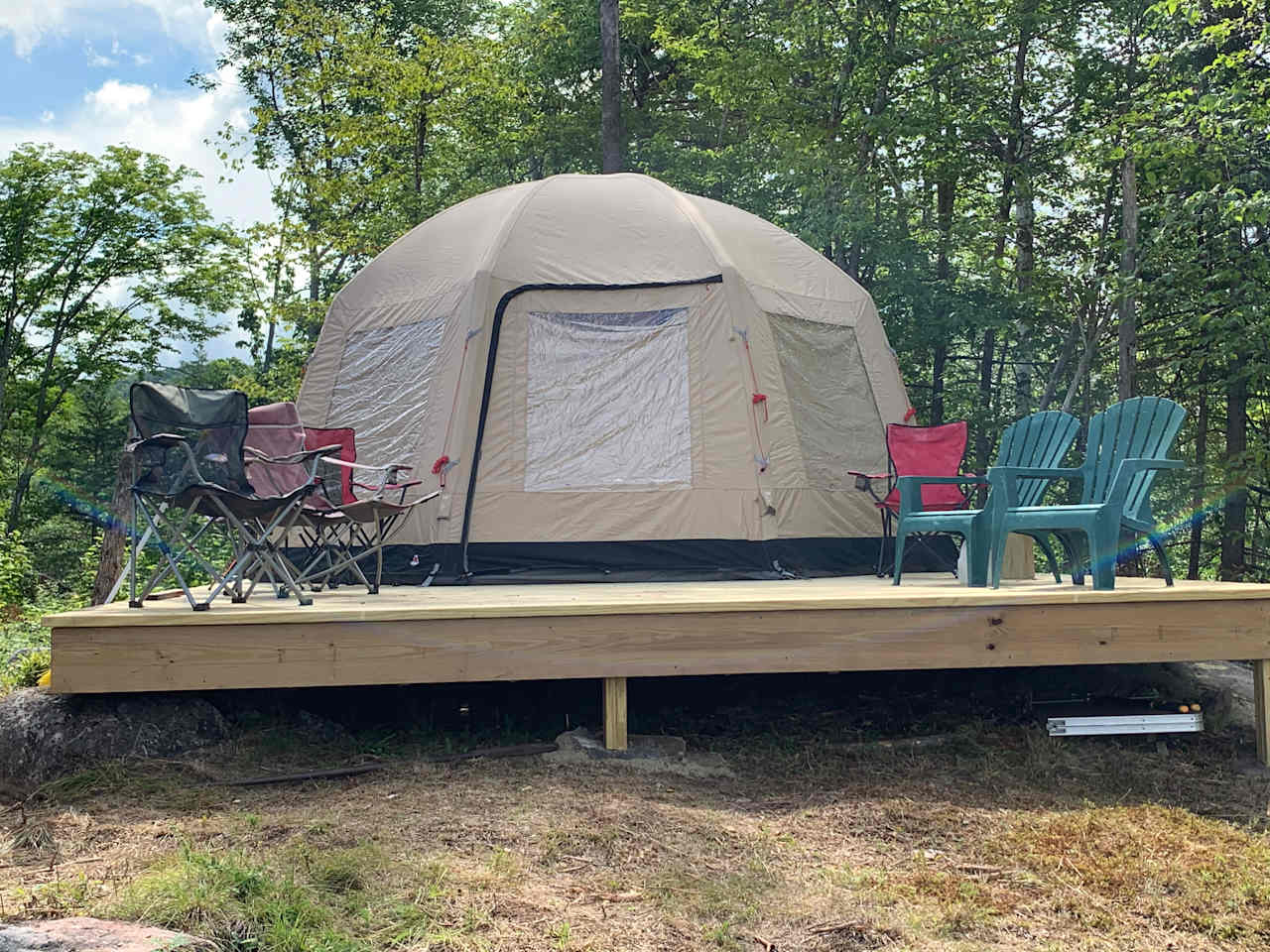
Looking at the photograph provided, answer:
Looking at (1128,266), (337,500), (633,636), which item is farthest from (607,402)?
(1128,266)

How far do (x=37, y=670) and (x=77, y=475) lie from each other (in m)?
12.3

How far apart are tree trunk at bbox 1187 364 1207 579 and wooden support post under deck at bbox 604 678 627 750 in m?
5.99

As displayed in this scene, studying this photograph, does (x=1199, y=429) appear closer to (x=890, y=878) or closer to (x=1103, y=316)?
(x=1103, y=316)

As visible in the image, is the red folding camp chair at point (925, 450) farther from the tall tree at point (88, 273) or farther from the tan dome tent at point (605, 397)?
the tall tree at point (88, 273)

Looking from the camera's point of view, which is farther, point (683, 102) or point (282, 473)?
point (683, 102)

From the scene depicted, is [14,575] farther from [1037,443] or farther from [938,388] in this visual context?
[1037,443]

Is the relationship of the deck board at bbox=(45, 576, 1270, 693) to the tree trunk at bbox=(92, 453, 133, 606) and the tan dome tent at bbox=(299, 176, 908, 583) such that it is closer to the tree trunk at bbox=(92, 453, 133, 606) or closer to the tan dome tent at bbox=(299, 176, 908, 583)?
the tan dome tent at bbox=(299, 176, 908, 583)

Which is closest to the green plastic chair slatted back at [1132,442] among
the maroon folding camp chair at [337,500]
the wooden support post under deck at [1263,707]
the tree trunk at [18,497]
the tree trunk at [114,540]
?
the wooden support post under deck at [1263,707]

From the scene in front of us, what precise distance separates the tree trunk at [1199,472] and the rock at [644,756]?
19.2 ft

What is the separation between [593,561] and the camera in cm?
550

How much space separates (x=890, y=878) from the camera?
2652 mm

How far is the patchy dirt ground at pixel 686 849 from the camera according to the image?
90.8 inches

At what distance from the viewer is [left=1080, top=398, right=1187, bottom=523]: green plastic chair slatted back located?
4.18 metres

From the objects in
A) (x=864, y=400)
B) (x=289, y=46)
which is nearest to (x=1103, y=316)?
(x=864, y=400)
